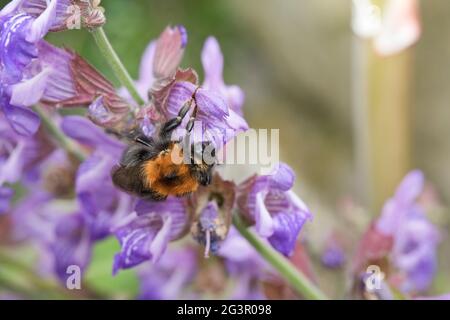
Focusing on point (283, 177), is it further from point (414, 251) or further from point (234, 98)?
point (414, 251)

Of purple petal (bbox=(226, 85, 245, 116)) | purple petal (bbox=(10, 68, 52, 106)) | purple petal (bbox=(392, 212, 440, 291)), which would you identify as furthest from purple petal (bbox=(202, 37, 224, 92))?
purple petal (bbox=(392, 212, 440, 291))

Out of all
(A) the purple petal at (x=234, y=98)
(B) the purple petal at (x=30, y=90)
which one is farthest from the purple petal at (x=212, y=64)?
(B) the purple petal at (x=30, y=90)

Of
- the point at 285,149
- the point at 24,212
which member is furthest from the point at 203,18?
the point at 24,212

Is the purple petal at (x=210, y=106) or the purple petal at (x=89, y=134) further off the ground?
the purple petal at (x=89, y=134)

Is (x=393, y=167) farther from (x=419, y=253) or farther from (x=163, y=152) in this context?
(x=163, y=152)

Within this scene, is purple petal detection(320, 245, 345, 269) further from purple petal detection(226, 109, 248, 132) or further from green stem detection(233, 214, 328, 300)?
purple petal detection(226, 109, 248, 132)

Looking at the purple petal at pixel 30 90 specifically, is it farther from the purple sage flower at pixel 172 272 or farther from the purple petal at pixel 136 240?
the purple sage flower at pixel 172 272
